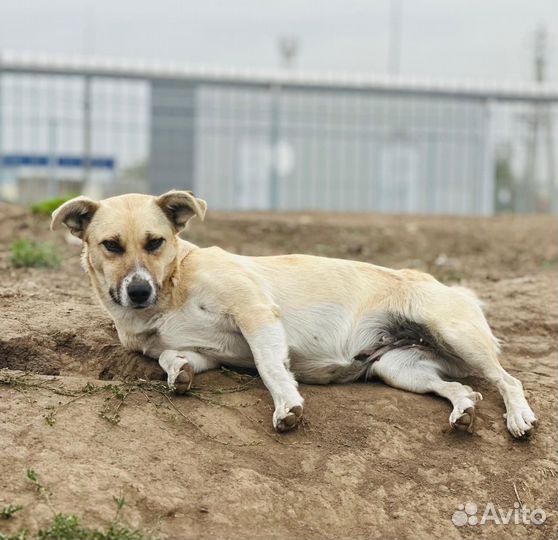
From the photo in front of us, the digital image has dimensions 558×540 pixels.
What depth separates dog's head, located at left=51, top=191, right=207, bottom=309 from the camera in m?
5.12

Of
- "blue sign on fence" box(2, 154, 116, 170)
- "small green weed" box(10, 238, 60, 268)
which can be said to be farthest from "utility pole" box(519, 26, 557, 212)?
"small green weed" box(10, 238, 60, 268)

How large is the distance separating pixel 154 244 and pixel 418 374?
2028 mm

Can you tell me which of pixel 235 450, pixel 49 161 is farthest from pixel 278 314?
pixel 49 161

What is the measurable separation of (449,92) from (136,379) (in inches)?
725

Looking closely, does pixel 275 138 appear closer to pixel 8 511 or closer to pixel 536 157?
pixel 536 157

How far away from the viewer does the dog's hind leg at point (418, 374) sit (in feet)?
18.2

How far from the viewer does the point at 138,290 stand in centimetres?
505

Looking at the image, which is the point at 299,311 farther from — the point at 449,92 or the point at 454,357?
the point at 449,92

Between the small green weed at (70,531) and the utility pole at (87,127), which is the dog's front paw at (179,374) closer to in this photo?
the small green weed at (70,531)

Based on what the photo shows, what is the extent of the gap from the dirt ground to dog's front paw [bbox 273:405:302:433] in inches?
2.7

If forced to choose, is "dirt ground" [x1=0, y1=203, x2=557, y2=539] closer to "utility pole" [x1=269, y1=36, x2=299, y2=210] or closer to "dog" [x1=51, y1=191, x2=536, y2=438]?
"dog" [x1=51, y1=191, x2=536, y2=438]

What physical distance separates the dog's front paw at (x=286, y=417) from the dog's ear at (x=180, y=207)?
1.37 metres

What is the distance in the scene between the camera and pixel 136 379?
5.56m

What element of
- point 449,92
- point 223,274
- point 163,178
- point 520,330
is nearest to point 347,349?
point 223,274
